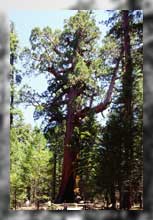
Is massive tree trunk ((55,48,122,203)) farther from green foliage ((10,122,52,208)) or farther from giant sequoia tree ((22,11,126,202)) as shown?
green foliage ((10,122,52,208))

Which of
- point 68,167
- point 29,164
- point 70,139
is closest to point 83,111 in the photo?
point 70,139

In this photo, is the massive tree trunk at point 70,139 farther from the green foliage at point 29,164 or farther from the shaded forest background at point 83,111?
the green foliage at point 29,164

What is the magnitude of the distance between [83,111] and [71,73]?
0.41 metres

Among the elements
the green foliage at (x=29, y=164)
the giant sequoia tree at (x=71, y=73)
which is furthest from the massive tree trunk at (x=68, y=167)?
the green foliage at (x=29, y=164)

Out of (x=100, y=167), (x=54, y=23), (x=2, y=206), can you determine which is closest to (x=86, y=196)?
(x=100, y=167)

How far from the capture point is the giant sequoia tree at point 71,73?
213 inches

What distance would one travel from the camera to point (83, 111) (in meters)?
5.47

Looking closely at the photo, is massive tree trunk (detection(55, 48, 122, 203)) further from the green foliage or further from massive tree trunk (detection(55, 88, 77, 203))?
the green foliage

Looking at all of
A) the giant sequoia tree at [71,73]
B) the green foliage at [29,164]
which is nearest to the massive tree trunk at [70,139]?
the giant sequoia tree at [71,73]

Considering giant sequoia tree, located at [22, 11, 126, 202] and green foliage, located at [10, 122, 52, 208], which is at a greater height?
giant sequoia tree, located at [22, 11, 126, 202]

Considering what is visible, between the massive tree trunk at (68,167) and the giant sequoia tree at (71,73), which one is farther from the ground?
the giant sequoia tree at (71,73)

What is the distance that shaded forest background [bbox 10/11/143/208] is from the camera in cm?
538

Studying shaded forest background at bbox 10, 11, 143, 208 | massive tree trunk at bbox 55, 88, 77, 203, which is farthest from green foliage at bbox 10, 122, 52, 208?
massive tree trunk at bbox 55, 88, 77, 203

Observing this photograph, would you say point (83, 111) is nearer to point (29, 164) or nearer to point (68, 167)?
point (68, 167)
